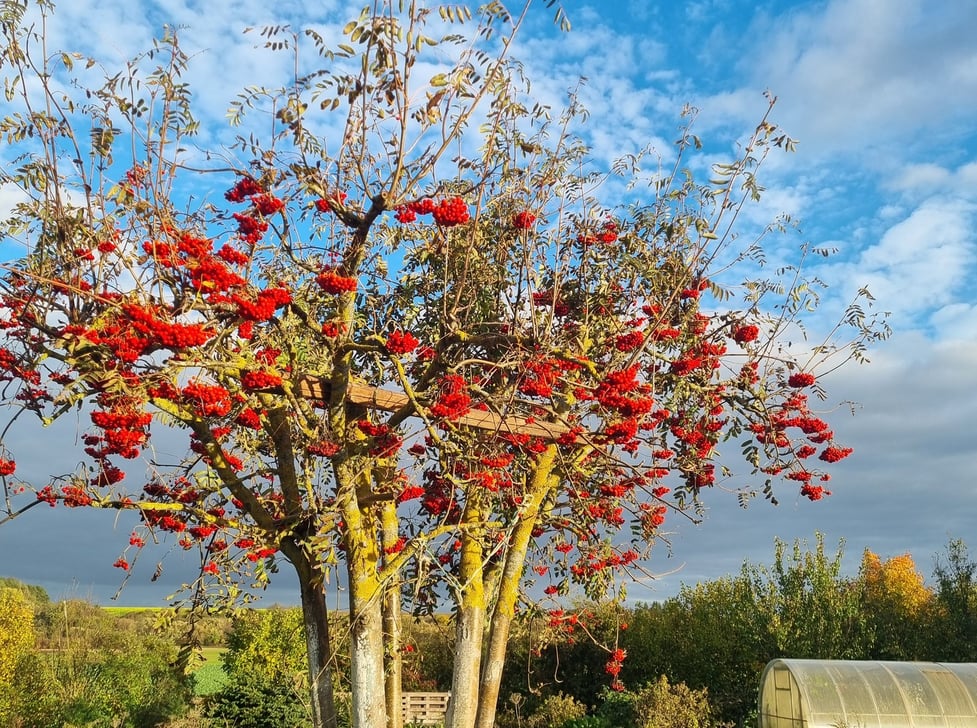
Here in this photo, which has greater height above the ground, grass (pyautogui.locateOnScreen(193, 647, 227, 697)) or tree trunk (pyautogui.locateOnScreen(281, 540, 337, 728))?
tree trunk (pyautogui.locateOnScreen(281, 540, 337, 728))

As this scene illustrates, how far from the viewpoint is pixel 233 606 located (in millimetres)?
6945

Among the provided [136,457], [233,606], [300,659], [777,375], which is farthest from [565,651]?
[136,457]

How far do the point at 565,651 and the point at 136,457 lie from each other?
1489cm

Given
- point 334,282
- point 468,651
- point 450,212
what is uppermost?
point 450,212

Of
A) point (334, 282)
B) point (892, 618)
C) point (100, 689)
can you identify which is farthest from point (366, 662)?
point (892, 618)

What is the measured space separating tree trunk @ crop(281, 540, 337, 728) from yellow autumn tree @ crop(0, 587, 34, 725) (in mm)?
10851

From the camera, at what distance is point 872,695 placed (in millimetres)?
13055

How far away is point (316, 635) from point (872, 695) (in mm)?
10182

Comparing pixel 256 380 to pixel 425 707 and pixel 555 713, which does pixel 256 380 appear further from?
pixel 425 707

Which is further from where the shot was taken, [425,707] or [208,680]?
[208,680]

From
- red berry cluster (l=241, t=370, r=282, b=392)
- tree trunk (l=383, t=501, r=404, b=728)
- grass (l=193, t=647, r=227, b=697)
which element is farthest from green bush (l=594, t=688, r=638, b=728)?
red berry cluster (l=241, t=370, r=282, b=392)

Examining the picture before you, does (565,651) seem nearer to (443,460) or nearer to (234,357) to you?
(443,460)

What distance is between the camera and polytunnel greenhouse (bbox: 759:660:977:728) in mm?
12820

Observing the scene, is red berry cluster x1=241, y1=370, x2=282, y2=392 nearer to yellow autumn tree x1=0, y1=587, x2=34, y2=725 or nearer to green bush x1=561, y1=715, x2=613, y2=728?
green bush x1=561, y1=715, x2=613, y2=728
